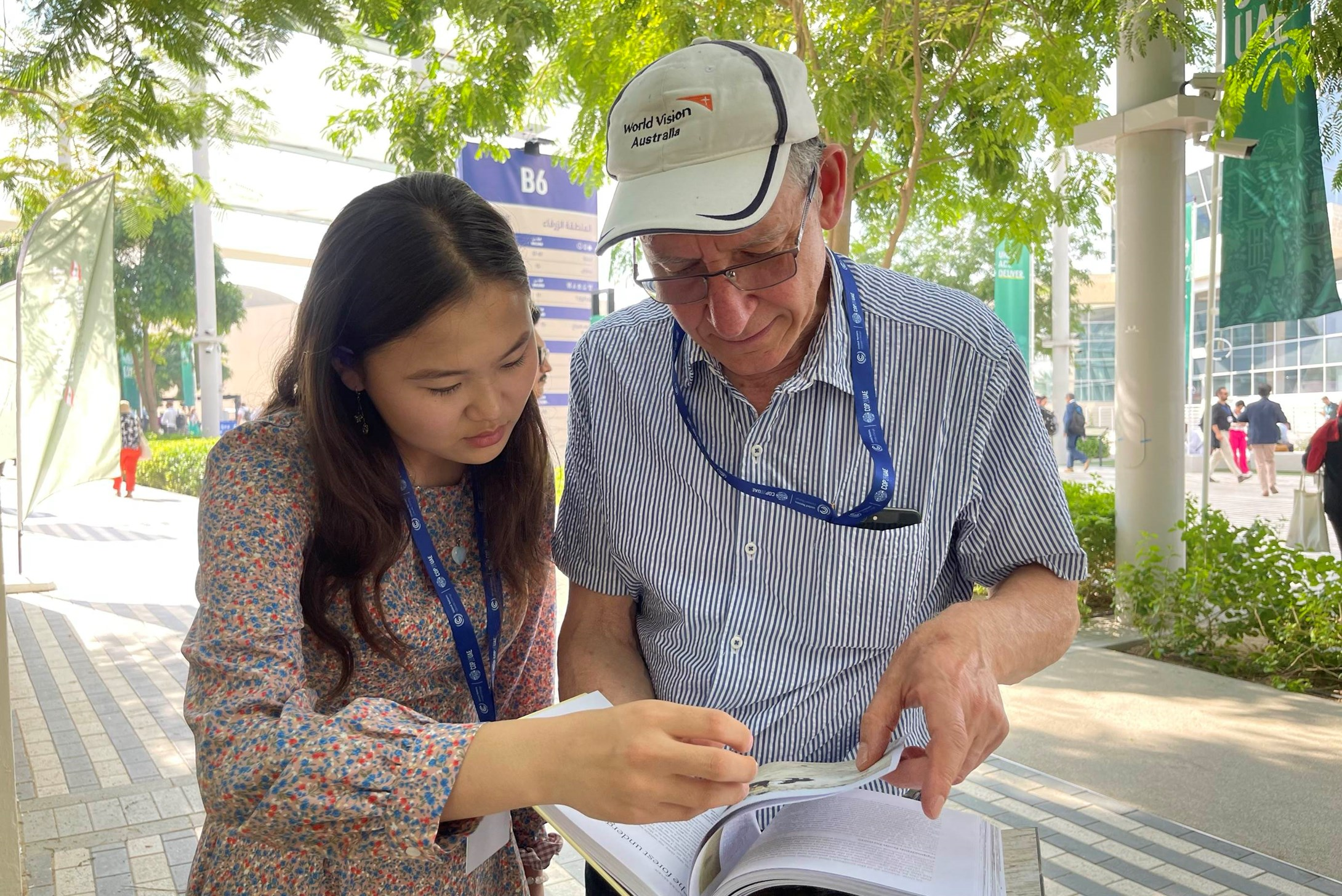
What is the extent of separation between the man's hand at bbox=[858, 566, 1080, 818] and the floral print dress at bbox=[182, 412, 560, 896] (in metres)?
0.51

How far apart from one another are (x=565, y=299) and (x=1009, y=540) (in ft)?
30.0

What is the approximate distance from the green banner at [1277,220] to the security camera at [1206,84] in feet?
0.65

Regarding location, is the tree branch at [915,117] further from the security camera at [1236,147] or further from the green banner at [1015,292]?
the green banner at [1015,292]

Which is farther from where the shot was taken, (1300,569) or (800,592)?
(1300,569)

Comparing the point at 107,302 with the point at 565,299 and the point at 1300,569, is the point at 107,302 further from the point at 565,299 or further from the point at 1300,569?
the point at 1300,569

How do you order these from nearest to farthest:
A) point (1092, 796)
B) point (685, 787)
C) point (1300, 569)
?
point (685, 787) < point (1092, 796) < point (1300, 569)

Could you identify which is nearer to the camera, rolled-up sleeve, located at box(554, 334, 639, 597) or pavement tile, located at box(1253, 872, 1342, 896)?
rolled-up sleeve, located at box(554, 334, 639, 597)

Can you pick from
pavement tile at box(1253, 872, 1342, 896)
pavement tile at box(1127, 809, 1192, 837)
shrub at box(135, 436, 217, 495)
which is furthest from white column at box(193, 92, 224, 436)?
pavement tile at box(1253, 872, 1342, 896)

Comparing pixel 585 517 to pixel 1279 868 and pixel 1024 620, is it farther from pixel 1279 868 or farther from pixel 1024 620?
pixel 1279 868

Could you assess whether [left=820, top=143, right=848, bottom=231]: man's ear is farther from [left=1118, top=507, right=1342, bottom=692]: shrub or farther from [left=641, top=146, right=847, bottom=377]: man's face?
[left=1118, top=507, right=1342, bottom=692]: shrub

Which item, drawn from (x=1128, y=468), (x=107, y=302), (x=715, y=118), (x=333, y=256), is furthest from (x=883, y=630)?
(x=107, y=302)

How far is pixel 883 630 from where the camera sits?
1.53 metres

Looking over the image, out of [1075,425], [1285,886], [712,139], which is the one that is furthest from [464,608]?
[1075,425]

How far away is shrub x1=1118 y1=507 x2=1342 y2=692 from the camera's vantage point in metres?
5.75
